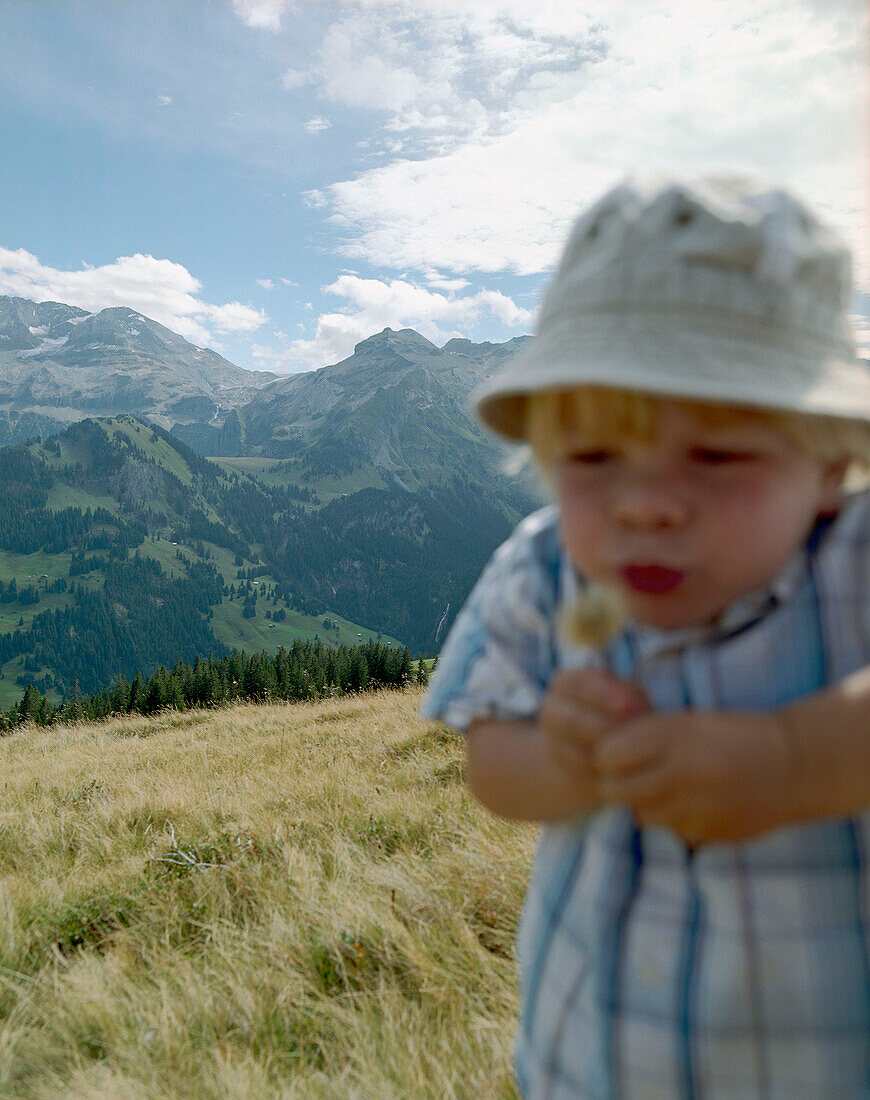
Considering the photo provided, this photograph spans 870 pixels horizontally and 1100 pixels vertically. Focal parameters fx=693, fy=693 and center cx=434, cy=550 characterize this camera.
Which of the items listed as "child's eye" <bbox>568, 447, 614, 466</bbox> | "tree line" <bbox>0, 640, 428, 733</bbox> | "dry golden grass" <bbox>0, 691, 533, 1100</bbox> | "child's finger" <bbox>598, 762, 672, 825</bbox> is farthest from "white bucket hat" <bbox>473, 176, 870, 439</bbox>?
"tree line" <bbox>0, 640, 428, 733</bbox>

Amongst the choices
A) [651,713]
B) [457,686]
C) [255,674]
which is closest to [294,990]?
[457,686]

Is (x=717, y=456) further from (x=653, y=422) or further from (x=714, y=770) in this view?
(x=714, y=770)

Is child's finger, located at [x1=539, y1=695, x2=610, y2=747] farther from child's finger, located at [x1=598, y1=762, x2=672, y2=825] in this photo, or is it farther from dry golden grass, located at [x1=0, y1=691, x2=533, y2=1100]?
dry golden grass, located at [x1=0, y1=691, x2=533, y2=1100]

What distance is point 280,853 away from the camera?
14.2ft

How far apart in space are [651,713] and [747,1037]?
635 millimetres

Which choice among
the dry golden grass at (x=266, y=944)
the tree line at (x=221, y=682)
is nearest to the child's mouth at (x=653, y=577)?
the dry golden grass at (x=266, y=944)

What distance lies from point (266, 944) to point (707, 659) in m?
2.76

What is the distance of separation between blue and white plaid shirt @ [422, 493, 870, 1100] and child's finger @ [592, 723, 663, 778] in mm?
232

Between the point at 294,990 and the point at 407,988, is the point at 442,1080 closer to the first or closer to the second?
the point at 407,988

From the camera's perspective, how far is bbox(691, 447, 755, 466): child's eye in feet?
3.67

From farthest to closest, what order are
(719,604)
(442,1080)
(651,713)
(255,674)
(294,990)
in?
(255,674)
(294,990)
(442,1080)
(719,604)
(651,713)

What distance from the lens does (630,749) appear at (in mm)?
1053

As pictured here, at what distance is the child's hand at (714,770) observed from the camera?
1.05 metres

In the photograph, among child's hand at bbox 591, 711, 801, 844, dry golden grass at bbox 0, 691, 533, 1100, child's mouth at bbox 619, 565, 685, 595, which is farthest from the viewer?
dry golden grass at bbox 0, 691, 533, 1100
